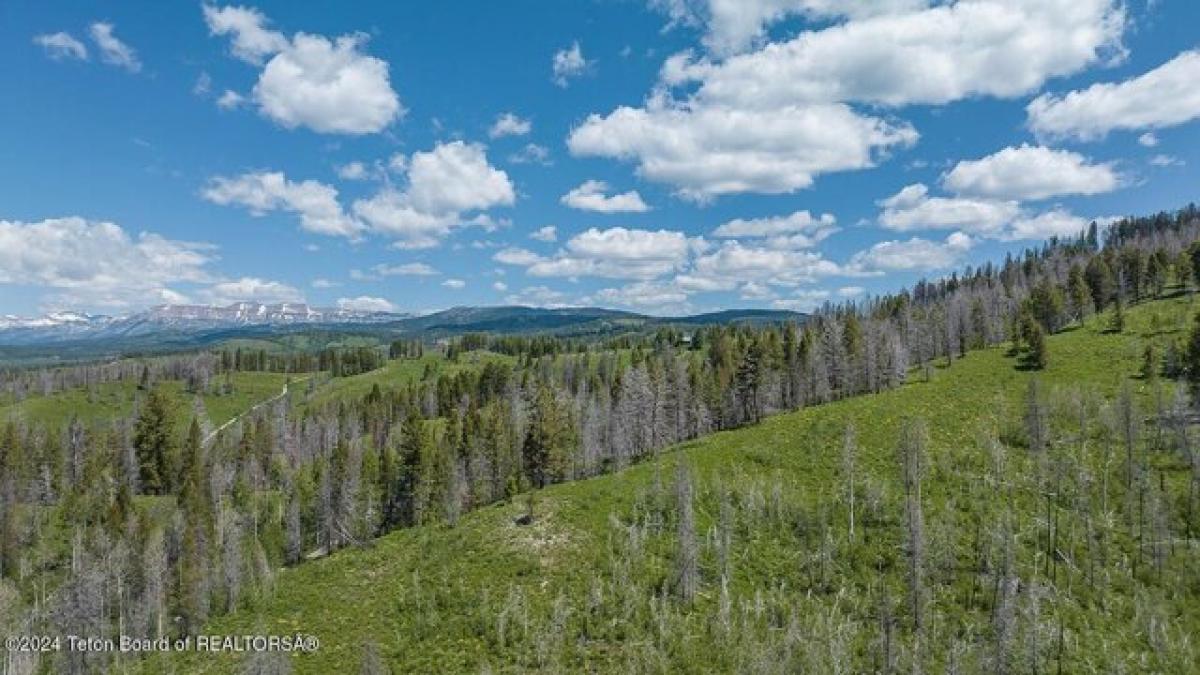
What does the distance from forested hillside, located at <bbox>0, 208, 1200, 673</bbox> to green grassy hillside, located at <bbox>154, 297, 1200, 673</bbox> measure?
0.30m

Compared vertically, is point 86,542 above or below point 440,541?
below

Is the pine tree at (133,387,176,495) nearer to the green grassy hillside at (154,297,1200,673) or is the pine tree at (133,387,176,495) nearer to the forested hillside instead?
the forested hillside

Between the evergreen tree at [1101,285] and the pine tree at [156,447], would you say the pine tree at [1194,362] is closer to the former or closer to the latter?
the evergreen tree at [1101,285]

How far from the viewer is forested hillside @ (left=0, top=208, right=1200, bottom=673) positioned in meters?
56.8

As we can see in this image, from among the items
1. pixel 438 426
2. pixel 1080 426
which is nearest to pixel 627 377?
pixel 438 426

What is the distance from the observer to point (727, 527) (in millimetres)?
68625

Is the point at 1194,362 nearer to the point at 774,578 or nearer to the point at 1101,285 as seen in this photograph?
the point at 774,578

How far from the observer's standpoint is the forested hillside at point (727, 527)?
186 ft

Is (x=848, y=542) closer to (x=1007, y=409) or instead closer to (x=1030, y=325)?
(x=1007, y=409)

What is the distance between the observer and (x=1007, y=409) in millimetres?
92750

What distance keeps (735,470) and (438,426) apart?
3726 inches

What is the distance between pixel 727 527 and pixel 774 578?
6.31m

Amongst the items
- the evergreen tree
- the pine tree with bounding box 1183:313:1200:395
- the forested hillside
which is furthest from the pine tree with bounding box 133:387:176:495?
the evergreen tree

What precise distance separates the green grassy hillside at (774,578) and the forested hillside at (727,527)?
0.30 m
